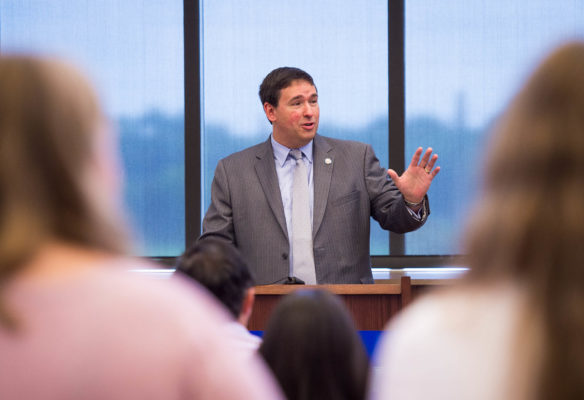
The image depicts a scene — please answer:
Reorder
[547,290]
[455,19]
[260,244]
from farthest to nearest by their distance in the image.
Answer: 1. [455,19]
2. [260,244]
3. [547,290]

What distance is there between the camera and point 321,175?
132 inches

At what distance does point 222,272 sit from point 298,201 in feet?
5.93

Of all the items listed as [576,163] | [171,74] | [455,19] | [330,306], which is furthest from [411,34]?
[576,163]

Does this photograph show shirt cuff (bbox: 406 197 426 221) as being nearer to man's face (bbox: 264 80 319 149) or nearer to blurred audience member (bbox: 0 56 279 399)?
man's face (bbox: 264 80 319 149)

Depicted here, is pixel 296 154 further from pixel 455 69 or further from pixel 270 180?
pixel 455 69

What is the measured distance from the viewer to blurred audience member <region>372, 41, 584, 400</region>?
68cm

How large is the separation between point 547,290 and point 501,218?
0.09 metres

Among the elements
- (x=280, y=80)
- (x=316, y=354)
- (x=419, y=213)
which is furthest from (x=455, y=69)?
(x=316, y=354)

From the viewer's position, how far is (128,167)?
4.85 meters

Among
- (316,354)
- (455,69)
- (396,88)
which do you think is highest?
(455,69)

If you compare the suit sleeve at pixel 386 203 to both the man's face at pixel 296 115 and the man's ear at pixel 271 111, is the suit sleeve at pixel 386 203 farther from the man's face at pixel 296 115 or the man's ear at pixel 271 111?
the man's ear at pixel 271 111

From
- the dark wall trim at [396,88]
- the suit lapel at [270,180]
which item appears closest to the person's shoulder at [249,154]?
the suit lapel at [270,180]

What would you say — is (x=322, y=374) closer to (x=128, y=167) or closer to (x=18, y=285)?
(x=18, y=285)

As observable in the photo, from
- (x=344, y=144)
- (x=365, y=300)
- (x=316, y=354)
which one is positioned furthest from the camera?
(x=344, y=144)
